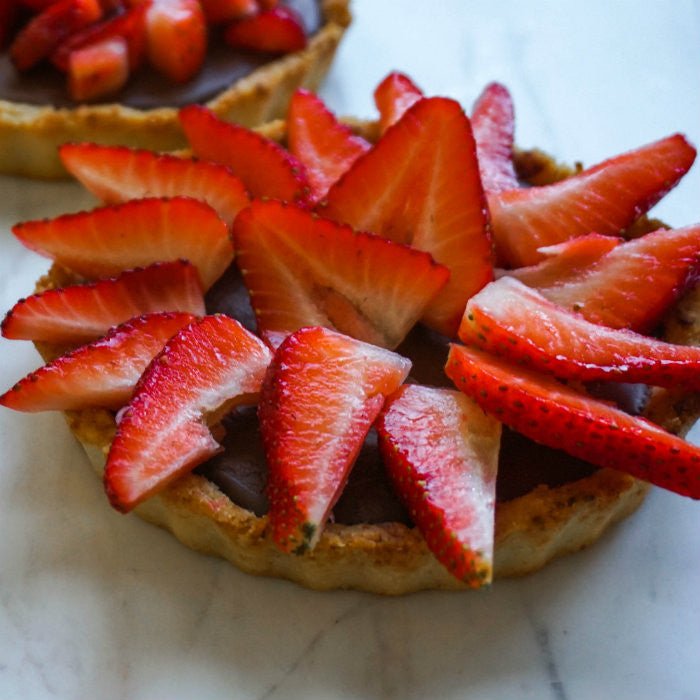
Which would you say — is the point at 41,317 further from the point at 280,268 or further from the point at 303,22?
the point at 303,22

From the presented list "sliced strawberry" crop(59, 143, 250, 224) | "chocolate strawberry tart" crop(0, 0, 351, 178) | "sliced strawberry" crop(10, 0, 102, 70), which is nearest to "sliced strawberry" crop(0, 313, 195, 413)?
"sliced strawberry" crop(59, 143, 250, 224)

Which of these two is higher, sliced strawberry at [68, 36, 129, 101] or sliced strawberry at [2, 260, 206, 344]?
sliced strawberry at [68, 36, 129, 101]

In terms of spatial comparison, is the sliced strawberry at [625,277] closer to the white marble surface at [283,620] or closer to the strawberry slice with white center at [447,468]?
the strawberry slice with white center at [447,468]

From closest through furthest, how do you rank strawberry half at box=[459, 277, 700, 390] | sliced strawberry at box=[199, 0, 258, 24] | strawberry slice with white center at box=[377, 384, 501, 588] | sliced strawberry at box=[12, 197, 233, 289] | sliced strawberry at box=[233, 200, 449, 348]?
strawberry slice with white center at box=[377, 384, 501, 588] < strawberry half at box=[459, 277, 700, 390] < sliced strawberry at box=[233, 200, 449, 348] < sliced strawberry at box=[12, 197, 233, 289] < sliced strawberry at box=[199, 0, 258, 24]

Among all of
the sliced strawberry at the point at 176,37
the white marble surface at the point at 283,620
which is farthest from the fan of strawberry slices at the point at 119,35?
the white marble surface at the point at 283,620

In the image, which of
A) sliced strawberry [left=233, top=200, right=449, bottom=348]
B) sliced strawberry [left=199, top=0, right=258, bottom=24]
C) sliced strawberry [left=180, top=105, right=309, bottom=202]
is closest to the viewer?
sliced strawberry [left=233, top=200, right=449, bottom=348]

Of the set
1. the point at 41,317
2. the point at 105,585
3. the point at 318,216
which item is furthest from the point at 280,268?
the point at 105,585

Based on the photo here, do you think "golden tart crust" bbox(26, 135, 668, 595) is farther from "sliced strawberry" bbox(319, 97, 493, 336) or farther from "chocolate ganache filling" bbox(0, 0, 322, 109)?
"chocolate ganache filling" bbox(0, 0, 322, 109)
